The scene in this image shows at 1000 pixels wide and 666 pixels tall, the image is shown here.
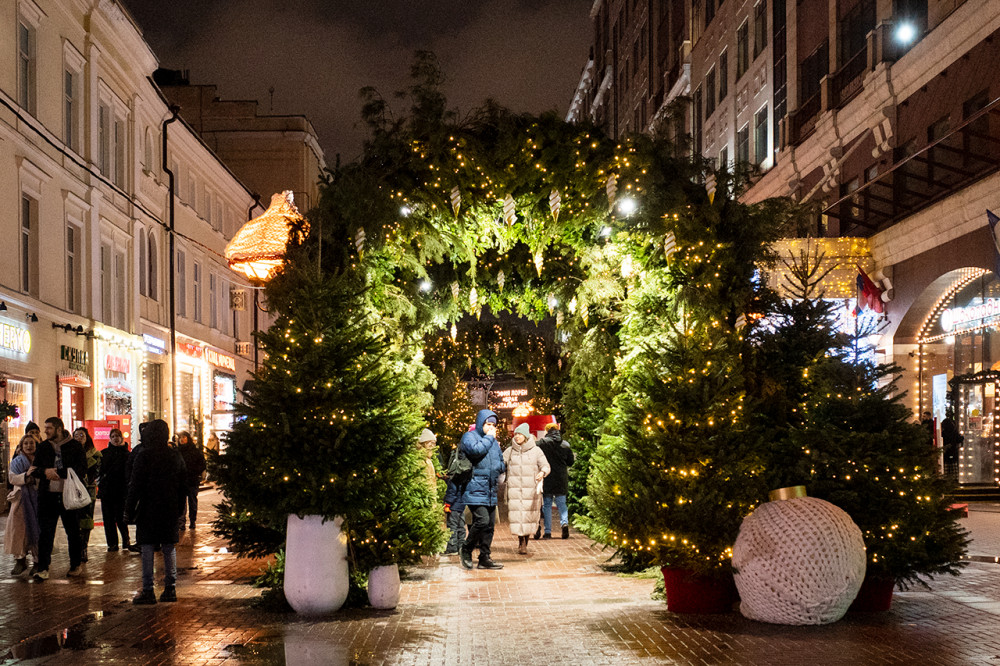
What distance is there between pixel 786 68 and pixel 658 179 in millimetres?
21229

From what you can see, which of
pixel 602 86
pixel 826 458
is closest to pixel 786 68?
pixel 826 458

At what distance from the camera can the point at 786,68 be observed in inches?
1204

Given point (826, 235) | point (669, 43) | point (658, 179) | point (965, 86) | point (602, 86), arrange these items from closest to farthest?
point (658, 179)
point (965, 86)
point (826, 235)
point (669, 43)
point (602, 86)

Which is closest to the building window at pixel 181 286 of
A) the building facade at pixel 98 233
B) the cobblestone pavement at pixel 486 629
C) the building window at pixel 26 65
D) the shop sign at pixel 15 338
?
the building facade at pixel 98 233

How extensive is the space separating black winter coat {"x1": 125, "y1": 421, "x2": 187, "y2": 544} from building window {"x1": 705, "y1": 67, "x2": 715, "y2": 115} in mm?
32412

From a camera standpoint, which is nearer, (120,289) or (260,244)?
(260,244)

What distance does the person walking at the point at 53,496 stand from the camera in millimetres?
12547

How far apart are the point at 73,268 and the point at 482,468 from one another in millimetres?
15788

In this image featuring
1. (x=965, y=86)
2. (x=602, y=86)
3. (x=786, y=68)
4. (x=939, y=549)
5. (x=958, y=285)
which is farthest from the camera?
(x=602, y=86)

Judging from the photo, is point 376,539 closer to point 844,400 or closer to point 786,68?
point 844,400

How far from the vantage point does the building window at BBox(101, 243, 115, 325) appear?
27797 millimetres

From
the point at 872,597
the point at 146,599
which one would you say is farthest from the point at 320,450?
the point at 872,597

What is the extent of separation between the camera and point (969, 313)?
20594mm

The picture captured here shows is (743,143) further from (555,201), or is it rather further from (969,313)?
(555,201)
